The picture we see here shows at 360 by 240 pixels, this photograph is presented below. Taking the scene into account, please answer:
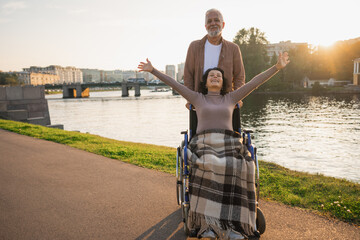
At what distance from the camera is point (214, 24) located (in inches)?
157

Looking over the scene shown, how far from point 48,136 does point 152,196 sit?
747cm

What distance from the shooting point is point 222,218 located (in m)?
3.02

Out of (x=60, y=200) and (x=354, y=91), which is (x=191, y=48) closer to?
(x=60, y=200)

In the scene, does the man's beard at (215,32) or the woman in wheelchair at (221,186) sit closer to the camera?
the woman in wheelchair at (221,186)

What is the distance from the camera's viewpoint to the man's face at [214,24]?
155 inches

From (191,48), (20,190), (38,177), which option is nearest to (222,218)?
(191,48)

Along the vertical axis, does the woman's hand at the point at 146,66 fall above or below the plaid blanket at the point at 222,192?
above

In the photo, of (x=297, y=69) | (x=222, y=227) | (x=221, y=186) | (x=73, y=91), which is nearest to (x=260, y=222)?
(x=222, y=227)

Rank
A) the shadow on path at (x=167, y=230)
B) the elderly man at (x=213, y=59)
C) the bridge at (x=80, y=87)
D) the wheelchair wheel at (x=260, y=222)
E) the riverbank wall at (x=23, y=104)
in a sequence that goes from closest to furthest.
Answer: the wheelchair wheel at (x=260, y=222)
the shadow on path at (x=167, y=230)
the elderly man at (x=213, y=59)
the riverbank wall at (x=23, y=104)
the bridge at (x=80, y=87)

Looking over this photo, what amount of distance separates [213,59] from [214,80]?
0.63 m

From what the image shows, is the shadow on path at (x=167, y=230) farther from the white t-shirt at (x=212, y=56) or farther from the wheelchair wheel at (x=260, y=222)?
the white t-shirt at (x=212, y=56)

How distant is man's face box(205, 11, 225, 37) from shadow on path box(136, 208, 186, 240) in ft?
8.40

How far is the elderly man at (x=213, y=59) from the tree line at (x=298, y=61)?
55698mm

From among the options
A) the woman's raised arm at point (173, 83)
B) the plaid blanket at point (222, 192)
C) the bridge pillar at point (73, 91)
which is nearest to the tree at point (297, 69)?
A: the bridge pillar at point (73, 91)
